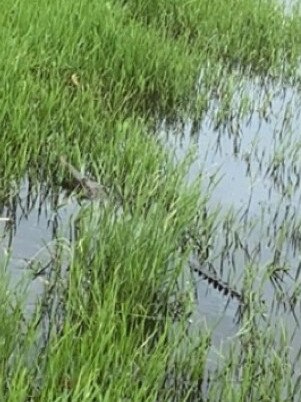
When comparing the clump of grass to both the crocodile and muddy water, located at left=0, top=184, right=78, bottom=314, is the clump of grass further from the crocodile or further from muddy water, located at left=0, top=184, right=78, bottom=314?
muddy water, located at left=0, top=184, right=78, bottom=314

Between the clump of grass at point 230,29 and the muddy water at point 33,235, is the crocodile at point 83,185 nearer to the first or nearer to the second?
the muddy water at point 33,235

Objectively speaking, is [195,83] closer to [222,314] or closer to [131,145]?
[131,145]

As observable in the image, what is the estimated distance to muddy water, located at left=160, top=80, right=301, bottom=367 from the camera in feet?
10.1

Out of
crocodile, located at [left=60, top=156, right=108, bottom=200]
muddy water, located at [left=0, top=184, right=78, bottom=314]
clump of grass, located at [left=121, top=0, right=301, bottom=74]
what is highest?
clump of grass, located at [left=121, top=0, right=301, bottom=74]

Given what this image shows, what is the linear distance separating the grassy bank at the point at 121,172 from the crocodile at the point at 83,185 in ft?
0.12

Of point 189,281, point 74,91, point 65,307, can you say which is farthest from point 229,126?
point 65,307

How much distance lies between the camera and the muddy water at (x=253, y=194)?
308 cm

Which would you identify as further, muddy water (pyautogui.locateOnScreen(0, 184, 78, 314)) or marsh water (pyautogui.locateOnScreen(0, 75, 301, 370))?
marsh water (pyautogui.locateOnScreen(0, 75, 301, 370))

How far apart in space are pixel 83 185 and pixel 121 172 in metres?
0.23

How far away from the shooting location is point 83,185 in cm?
349

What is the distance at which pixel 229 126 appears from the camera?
4.74 metres

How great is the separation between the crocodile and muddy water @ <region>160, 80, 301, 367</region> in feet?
1.24

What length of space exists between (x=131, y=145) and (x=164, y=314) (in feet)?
3.41

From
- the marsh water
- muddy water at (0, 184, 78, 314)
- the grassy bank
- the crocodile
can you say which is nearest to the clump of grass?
the grassy bank
